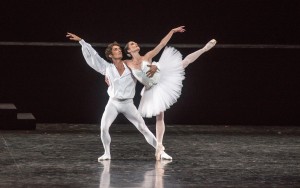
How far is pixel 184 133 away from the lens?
13016 millimetres

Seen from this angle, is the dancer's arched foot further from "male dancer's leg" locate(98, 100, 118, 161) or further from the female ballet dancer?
the female ballet dancer

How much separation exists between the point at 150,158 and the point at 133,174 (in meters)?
1.35

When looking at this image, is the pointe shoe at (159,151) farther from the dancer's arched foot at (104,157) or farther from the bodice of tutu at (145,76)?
the bodice of tutu at (145,76)

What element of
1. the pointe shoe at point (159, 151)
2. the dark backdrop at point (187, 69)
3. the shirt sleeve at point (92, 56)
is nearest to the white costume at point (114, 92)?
the shirt sleeve at point (92, 56)

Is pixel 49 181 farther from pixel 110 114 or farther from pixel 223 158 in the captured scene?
pixel 223 158

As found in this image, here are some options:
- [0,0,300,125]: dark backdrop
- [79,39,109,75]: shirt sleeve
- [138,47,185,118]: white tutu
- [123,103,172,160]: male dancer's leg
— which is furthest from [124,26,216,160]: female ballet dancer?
[0,0,300,125]: dark backdrop

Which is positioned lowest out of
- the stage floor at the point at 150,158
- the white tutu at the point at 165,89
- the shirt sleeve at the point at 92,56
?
the stage floor at the point at 150,158

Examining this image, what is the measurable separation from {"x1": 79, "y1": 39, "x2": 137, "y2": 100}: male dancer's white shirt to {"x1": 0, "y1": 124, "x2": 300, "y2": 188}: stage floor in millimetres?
717

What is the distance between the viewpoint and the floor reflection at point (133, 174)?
8133mm

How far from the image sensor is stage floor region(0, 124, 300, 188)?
27.5 feet

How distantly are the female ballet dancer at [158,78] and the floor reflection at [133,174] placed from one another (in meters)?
0.49

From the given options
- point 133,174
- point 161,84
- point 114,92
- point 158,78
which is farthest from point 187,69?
point 133,174

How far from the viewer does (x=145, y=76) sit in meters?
9.77

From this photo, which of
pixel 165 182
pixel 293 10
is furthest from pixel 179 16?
pixel 165 182
